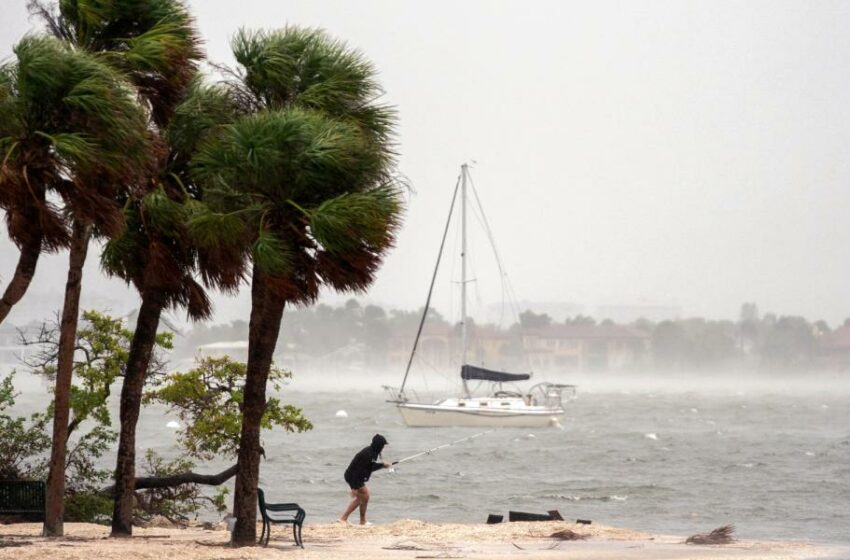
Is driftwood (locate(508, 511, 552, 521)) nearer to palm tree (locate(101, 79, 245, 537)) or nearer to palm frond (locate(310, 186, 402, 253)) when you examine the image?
palm tree (locate(101, 79, 245, 537))

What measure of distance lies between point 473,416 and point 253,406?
71068 mm

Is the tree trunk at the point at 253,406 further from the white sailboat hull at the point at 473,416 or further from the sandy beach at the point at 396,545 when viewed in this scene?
the white sailboat hull at the point at 473,416

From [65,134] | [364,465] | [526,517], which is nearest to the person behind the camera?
[65,134]

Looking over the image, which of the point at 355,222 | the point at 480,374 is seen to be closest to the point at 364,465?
the point at 355,222

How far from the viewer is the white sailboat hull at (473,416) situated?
92.0m

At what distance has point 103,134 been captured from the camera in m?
19.9

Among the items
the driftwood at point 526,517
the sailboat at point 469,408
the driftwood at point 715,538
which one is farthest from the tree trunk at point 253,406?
the sailboat at point 469,408

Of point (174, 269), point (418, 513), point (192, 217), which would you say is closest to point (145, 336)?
point (174, 269)

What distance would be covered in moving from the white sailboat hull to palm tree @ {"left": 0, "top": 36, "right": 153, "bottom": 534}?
71.9m

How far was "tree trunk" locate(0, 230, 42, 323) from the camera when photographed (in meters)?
20.1

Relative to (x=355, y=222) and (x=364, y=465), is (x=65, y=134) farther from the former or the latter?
(x=364, y=465)

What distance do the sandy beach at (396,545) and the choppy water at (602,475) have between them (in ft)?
32.1

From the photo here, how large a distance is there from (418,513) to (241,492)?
22.0 metres

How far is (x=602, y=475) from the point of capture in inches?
2395
